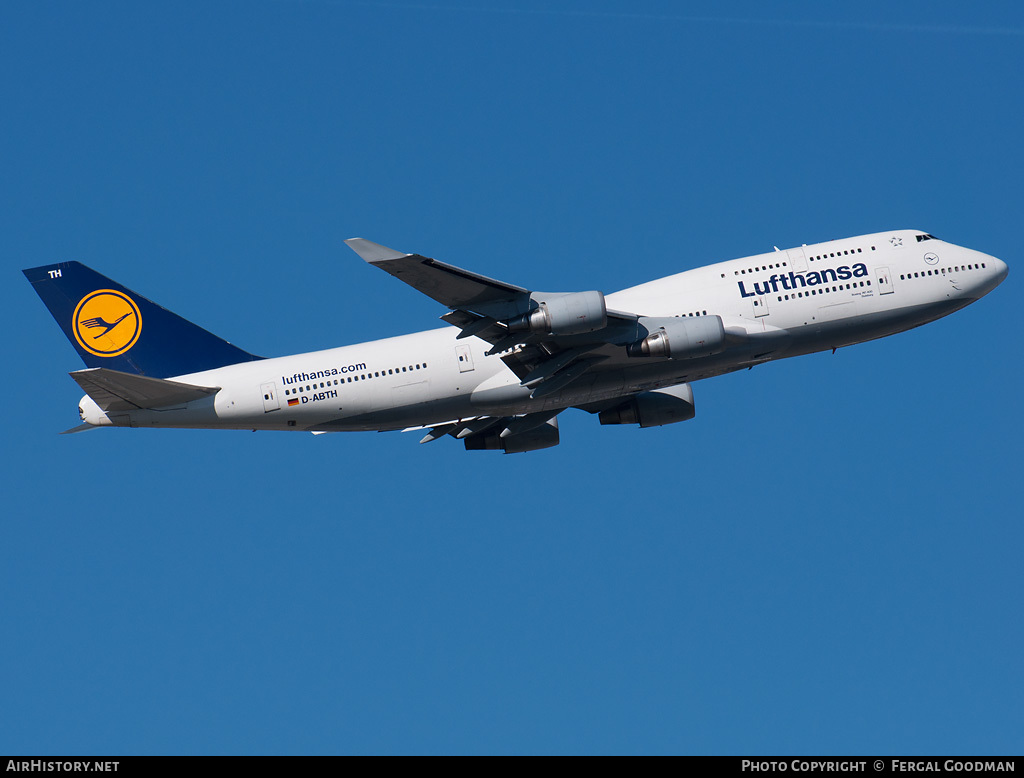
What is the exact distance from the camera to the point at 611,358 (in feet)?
126

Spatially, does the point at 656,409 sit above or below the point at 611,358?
below

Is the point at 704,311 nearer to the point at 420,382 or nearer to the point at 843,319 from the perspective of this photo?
the point at 843,319

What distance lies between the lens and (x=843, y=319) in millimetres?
39812

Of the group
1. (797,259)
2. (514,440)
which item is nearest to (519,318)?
(514,440)

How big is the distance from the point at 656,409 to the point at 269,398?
14.6m

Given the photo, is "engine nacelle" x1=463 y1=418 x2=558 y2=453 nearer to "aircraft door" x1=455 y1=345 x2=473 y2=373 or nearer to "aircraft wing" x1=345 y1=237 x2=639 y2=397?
"aircraft wing" x1=345 y1=237 x2=639 y2=397

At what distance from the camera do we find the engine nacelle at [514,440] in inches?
1762

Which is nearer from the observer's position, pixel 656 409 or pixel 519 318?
pixel 519 318

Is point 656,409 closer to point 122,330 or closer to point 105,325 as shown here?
point 122,330

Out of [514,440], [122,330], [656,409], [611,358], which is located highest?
[122,330]

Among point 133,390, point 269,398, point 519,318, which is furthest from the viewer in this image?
point 269,398

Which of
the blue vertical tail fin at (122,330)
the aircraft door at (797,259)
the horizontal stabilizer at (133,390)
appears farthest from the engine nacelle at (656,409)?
the horizontal stabilizer at (133,390)

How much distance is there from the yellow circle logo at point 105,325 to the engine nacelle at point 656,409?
59.2ft
